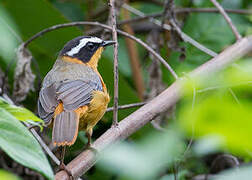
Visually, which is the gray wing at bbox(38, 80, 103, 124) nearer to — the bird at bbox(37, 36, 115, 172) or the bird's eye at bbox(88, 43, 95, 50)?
the bird at bbox(37, 36, 115, 172)

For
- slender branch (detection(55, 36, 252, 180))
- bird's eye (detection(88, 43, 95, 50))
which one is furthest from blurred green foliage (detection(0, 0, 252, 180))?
bird's eye (detection(88, 43, 95, 50))

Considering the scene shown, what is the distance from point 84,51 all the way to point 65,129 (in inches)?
63.6

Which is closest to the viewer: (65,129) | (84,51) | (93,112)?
(65,129)

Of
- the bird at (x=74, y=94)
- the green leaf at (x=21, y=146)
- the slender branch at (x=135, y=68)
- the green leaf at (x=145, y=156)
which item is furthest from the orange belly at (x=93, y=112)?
the green leaf at (x=145, y=156)

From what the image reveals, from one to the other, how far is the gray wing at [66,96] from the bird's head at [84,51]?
63cm

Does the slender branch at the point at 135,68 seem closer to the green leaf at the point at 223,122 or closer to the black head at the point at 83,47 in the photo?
the black head at the point at 83,47

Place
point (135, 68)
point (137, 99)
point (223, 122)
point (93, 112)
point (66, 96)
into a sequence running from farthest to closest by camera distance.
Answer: point (135, 68), point (137, 99), point (93, 112), point (66, 96), point (223, 122)

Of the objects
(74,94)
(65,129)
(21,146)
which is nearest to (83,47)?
(74,94)

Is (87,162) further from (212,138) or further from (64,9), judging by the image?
(64,9)

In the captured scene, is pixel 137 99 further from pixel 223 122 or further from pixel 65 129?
pixel 223 122

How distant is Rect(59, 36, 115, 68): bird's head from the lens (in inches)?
159

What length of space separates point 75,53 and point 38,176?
3.97ft

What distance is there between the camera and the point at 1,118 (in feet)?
5.42

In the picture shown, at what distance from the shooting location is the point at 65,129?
265 centimetres
